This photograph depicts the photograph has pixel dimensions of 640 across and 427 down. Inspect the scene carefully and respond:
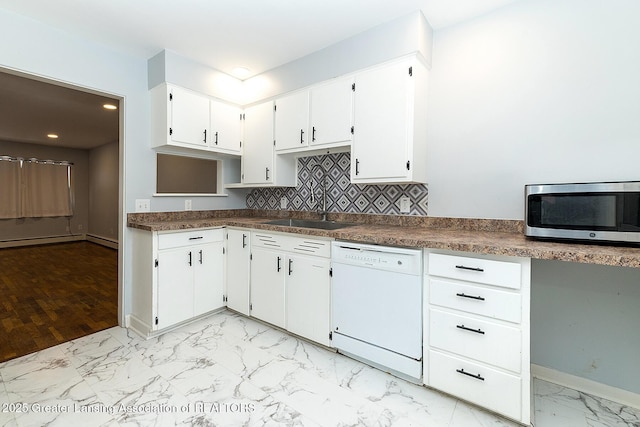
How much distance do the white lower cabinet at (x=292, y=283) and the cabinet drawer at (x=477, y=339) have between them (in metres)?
0.79

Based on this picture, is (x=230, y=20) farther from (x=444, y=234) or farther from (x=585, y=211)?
(x=585, y=211)

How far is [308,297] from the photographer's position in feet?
7.38

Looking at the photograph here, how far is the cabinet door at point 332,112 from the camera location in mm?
2342

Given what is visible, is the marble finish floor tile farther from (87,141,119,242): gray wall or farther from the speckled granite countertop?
(87,141,119,242): gray wall

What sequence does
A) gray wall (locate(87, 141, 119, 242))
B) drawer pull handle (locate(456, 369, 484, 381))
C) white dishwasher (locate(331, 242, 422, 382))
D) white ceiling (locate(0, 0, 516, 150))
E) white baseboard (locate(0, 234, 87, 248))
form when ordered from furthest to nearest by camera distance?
gray wall (locate(87, 141, 119, 242)) → white baseboard (locate(0, 234, 87, 248)) → white ceiling (locate(0, 0, 516, 150)) → white dishwasher (locate(331, 242, 422, 382)) → drawer pull handle (locate(456, 369, 484, 381))

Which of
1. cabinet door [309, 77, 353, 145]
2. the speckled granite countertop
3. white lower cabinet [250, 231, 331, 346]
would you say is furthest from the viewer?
cabinet door [309, 77, 353, 145]

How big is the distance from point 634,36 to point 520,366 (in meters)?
1.88

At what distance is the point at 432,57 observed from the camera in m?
2.25

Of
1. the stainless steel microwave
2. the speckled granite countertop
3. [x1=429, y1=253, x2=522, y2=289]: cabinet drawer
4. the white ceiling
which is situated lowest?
[x1=429, y1=253, x2=522, y2=289]: cabinet drawer

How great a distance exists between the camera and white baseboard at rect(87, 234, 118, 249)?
6336mm

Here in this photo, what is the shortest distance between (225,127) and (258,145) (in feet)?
1.31

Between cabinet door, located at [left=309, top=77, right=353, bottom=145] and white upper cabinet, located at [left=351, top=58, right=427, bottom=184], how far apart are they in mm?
75

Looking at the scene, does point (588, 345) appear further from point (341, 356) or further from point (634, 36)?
point (634, 36)

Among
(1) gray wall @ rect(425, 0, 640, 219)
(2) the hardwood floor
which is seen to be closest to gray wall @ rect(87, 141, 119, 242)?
(2) the hardwood floor
